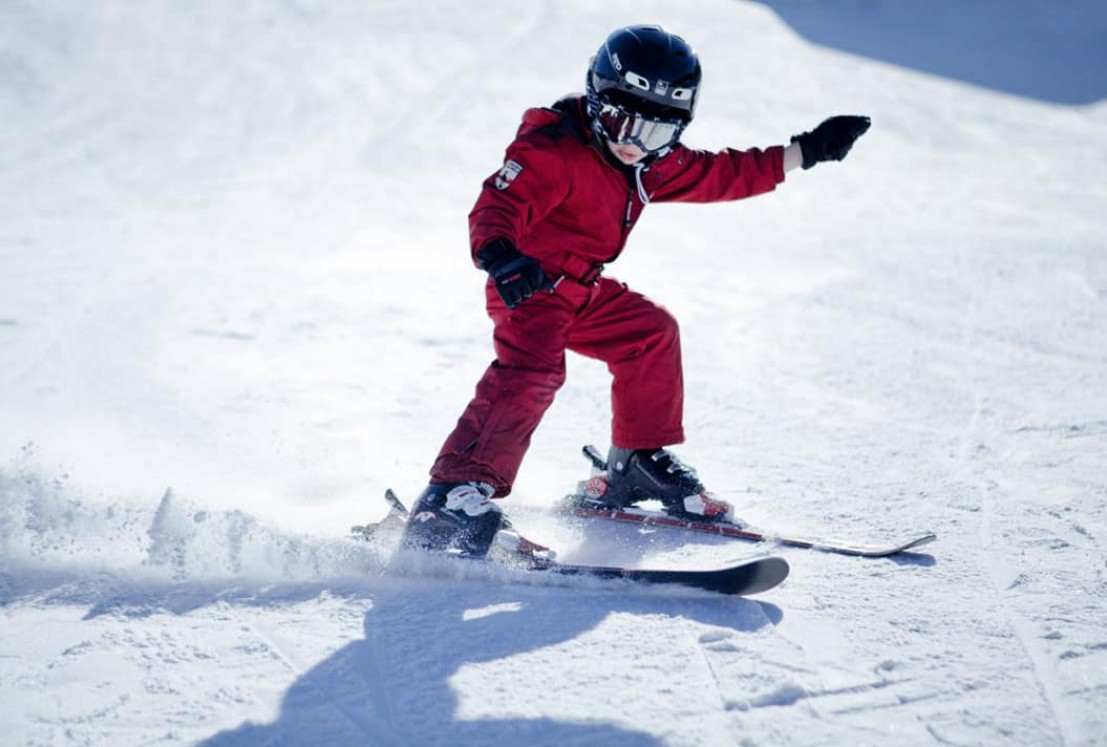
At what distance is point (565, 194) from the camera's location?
3422 millimetres

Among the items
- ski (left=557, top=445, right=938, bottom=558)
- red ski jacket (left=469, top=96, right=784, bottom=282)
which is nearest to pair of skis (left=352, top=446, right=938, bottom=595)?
ski (left=557, top=445, right=938, bottom=558)

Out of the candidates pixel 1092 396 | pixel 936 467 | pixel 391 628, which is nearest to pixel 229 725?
pixel 391 628

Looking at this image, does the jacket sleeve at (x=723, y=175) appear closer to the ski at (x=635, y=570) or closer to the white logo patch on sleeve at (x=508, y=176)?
the white logo patch on sleeve at (x=508, y=176)

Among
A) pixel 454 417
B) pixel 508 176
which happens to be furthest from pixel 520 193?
pixel 454 417

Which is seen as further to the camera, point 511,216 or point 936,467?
point 936,467

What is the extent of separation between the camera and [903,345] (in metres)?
5.93

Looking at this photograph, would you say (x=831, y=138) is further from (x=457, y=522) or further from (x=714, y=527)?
(x=457, y=522)

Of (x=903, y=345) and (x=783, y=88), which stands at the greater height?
(x=783, y=88)

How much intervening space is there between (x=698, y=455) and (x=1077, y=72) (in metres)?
13.2

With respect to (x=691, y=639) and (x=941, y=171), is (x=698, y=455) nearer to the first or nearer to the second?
(x=691, y=639)

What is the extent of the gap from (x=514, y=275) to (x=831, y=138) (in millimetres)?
1478

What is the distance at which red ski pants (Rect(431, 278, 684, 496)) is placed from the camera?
3.25 m

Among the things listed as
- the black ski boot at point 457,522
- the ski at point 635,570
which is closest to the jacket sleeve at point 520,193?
the black ski boot at point 457,522

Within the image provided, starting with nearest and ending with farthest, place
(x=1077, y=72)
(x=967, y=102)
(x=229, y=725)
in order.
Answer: (x=229, y=725) < (x=967, y=102) < (x=1077, y=72)
